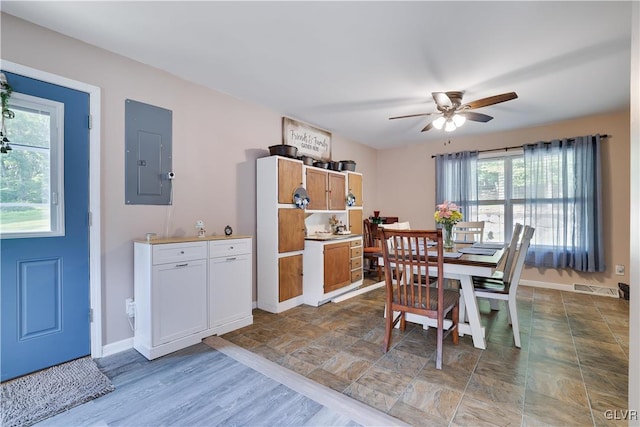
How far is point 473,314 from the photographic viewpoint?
2500 mm

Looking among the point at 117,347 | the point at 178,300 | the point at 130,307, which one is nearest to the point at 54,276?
the point at 130,307

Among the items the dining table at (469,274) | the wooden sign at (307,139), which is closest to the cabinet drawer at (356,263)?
the dining table at (469,274)

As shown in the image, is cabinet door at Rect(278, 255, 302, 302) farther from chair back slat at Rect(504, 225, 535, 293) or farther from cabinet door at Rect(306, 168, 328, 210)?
chair back slat at Rect(504, 225, 535, 293)

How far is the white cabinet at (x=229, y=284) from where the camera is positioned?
2.73 metres

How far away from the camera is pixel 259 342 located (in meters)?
2.61

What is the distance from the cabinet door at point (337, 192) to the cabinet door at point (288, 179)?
2.46 feet

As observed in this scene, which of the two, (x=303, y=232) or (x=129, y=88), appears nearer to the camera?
(x=129, y=88)

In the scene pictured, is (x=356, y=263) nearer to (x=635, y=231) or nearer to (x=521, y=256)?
(x=521, y=256)

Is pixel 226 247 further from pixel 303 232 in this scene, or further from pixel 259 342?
pixel 303 232

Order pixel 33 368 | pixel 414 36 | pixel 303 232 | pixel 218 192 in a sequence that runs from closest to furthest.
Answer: pixel 33 368
pixel 414 36
pixel 218 192
pixel 303 232

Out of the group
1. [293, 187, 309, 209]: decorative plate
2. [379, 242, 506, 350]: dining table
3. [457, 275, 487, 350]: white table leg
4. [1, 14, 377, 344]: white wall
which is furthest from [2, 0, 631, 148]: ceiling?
[457, 275, 487, 350]: white table leg

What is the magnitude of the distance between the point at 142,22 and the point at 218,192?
1634mm

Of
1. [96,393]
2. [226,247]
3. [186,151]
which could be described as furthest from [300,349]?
[186,151]

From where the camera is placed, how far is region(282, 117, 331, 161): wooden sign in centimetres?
409
